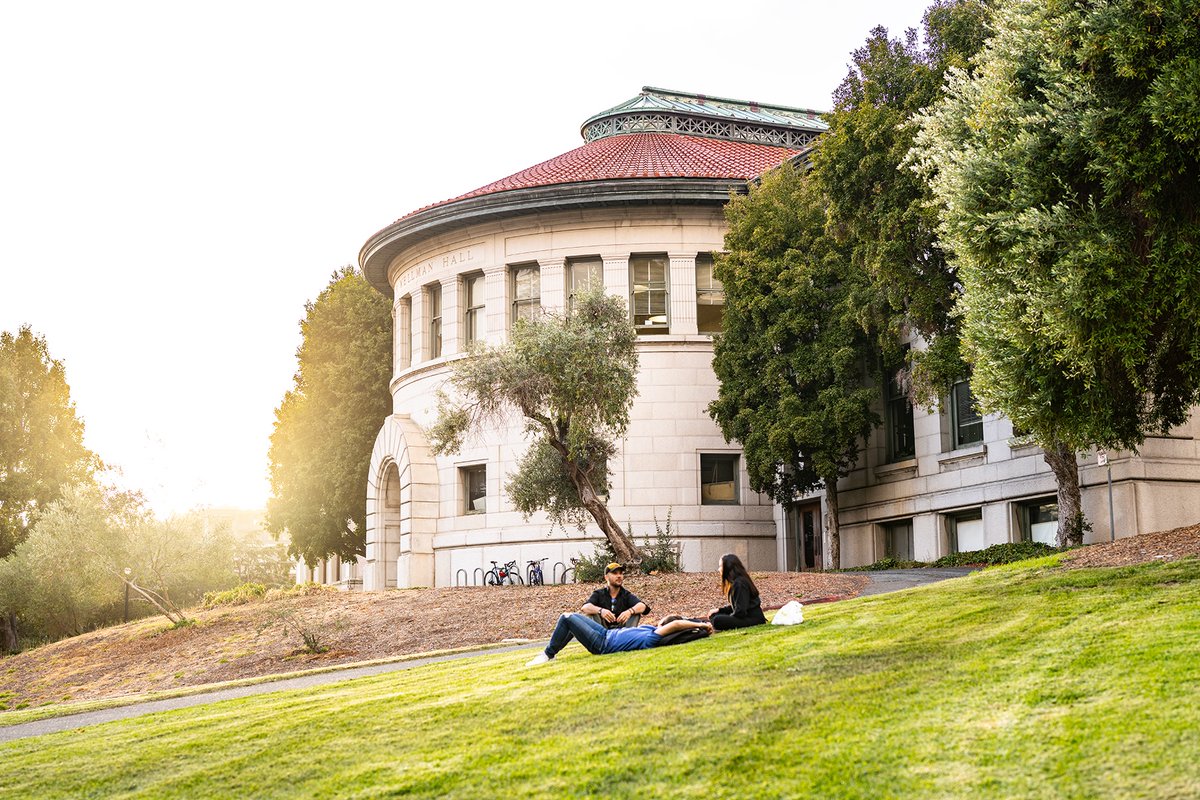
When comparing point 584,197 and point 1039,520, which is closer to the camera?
point 1039,520

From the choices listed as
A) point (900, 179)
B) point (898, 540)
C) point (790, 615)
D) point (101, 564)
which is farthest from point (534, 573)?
point (790, 615)

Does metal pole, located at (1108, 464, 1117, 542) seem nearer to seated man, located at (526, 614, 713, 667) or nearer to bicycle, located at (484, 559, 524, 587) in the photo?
seated man, located at (526, 614, 713, 667)

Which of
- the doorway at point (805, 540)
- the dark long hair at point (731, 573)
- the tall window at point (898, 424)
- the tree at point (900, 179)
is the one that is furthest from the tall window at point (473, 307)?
the dark long hair at point (731, 573)

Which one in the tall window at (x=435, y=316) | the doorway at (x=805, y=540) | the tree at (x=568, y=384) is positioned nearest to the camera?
the tree at (x=568, y=384)

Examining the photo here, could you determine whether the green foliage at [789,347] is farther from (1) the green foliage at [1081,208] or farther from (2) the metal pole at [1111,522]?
(1) the green foliage at [1081,208]

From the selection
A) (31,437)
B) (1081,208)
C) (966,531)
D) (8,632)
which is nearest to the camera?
(1081,208)

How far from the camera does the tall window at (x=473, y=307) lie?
142 ft

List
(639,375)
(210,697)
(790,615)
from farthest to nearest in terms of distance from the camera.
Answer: (639,375), (210,697), (790,615)

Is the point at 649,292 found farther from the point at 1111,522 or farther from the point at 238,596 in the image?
the point at 1111,522


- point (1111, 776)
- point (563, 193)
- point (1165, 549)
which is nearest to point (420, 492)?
point (563, 193)

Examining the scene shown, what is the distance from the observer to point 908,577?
2608 cm

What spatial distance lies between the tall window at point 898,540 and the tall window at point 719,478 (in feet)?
20.6

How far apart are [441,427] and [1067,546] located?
13134 mm

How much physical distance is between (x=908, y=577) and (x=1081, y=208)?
12244mm
